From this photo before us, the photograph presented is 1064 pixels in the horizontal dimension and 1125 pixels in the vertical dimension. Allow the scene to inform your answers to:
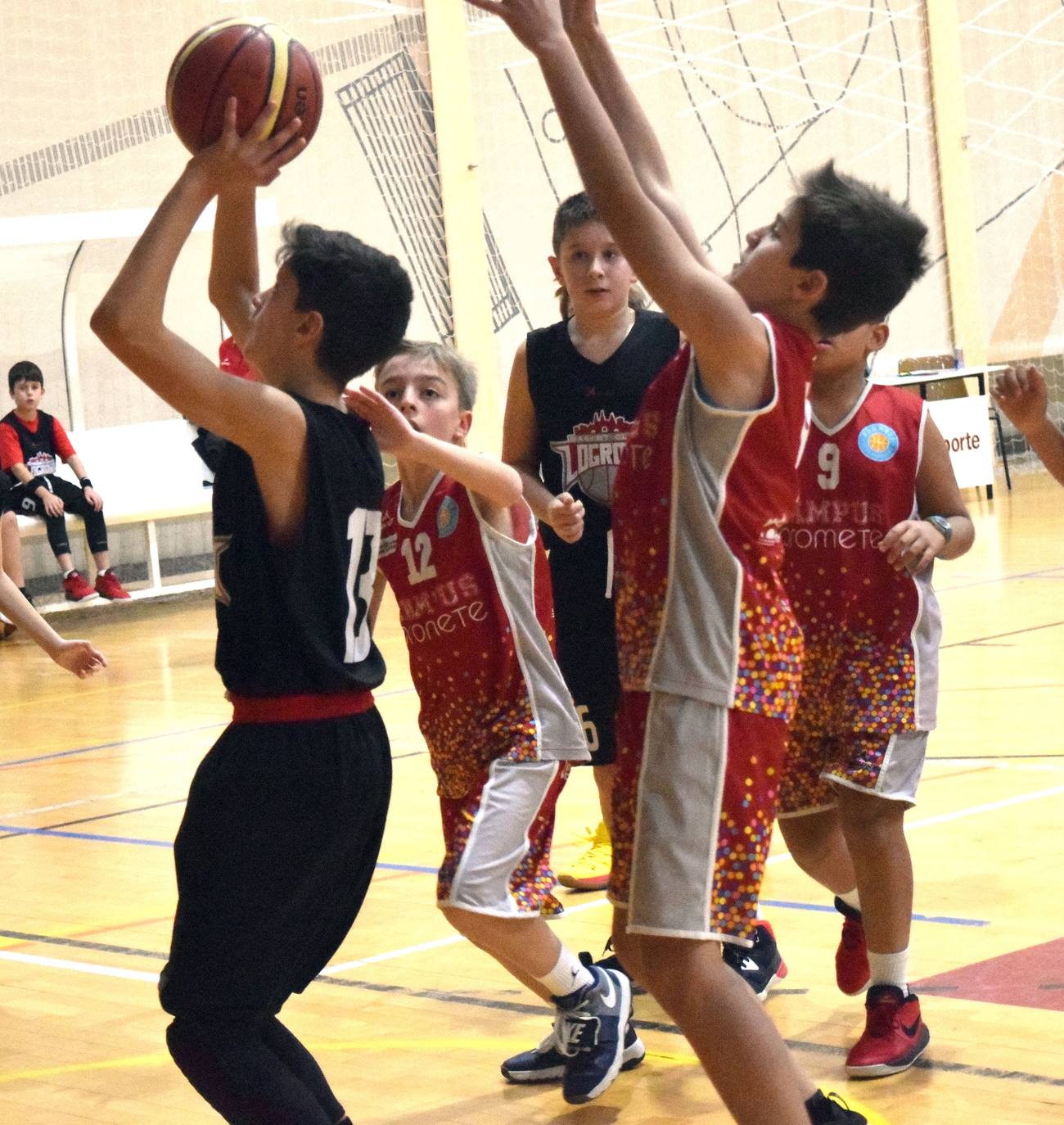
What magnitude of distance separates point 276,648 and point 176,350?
0.42 m

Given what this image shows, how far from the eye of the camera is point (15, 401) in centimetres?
1168

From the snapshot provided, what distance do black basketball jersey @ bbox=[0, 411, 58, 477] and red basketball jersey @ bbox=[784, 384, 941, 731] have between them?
870 cm

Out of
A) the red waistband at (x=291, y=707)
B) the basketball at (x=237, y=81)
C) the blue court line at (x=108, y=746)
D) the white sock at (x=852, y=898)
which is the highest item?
the basketball at (x=237, y=81)

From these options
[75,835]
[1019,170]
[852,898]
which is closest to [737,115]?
[1019,170]

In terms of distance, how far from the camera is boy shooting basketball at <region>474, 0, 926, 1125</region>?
245cm

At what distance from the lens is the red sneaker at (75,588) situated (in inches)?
454

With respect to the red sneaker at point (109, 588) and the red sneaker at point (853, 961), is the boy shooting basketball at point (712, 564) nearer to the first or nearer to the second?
the red sneaker at point (853, 961)

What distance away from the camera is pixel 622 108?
279 centimetres

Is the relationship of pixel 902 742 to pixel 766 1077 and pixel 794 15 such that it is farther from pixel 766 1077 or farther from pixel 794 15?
pixel 794 15

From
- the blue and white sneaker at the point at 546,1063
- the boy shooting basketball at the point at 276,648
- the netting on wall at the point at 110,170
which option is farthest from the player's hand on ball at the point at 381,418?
the netting on wall at the point at 110,170

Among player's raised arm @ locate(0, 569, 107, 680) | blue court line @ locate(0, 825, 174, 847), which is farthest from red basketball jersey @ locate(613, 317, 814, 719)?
blue court line @ locate(0, 825, 174, 847)

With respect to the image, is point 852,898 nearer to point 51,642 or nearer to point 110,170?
point 51,642

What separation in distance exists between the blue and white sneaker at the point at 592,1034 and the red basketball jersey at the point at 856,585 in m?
0.63

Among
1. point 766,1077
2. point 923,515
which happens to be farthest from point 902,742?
point 766,1077
